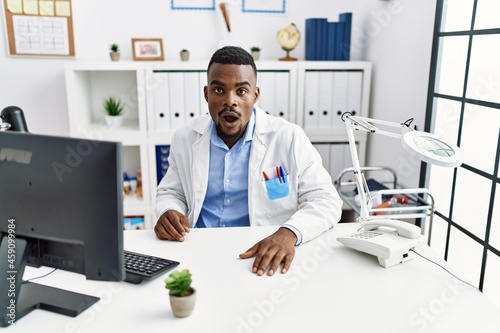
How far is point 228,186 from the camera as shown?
170 centimetres

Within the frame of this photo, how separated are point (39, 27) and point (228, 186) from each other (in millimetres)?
1862

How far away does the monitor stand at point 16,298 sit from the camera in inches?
38.8

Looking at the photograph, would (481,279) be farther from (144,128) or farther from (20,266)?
(144,128)

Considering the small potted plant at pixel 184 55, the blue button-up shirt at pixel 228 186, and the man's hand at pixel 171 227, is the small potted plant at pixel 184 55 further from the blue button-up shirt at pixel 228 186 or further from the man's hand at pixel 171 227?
the man's hand at pixel 171 227

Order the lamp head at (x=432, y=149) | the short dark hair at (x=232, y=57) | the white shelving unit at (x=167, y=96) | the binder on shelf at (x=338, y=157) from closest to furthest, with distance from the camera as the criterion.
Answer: the lamp head at (x=432, y=149) < the short dark hair at (x=232, y=57) < the white shelving unit at (x=167, y=96) < the binder on shelf at (x=338, y=157)

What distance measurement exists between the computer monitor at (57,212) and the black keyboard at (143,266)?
157 mm

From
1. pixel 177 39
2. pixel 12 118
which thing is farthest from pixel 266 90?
pixel 12 118

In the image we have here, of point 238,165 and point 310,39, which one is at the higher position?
point 310,39

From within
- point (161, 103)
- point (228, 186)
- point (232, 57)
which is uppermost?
point (232, 57)

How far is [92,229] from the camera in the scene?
0.96 m

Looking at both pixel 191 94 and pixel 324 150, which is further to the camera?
pixel 324 150

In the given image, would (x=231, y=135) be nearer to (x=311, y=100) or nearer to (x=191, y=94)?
(x=191, y=94)

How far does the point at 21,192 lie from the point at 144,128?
5.58ft

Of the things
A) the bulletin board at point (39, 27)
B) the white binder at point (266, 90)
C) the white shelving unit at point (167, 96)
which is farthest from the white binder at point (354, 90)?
the bulletin board at point (39, 27)
